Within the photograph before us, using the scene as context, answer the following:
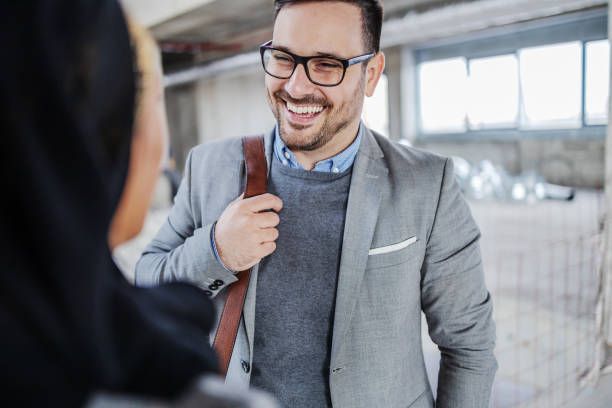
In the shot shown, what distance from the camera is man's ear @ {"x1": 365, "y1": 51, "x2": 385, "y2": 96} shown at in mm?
1653

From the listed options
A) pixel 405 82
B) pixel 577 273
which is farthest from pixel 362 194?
pixel 405 82

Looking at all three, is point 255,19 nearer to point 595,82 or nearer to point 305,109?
point 595,82

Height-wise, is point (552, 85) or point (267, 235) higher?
point (552, 85)

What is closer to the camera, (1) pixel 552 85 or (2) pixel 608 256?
(2) pixel 608 256

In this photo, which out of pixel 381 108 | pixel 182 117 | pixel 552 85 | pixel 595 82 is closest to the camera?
pixel 595 82

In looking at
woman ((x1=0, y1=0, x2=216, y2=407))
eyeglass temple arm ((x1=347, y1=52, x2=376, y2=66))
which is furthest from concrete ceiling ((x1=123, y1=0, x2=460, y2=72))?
woman ((x1=0, y1=0, x2=216, y2=407))

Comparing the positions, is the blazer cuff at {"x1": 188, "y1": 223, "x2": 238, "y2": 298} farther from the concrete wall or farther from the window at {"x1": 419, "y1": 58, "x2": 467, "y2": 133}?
the window at {"x1": 419, "y1": 58, "x2": 467, "y2": 133}

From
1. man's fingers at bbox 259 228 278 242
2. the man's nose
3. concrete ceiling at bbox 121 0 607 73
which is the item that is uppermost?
concrete ceiling at bbox 121 0 607 73

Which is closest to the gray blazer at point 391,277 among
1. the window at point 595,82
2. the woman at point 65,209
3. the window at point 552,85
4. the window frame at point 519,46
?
the woman at point 65,209

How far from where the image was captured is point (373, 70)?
1691 millimetres

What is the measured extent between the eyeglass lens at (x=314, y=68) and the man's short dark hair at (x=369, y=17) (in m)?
0.15

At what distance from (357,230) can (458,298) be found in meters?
0.38

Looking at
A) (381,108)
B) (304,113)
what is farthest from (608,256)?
(381,108)

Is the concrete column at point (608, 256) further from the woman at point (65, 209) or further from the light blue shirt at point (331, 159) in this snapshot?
the woman at point (65, 209)
